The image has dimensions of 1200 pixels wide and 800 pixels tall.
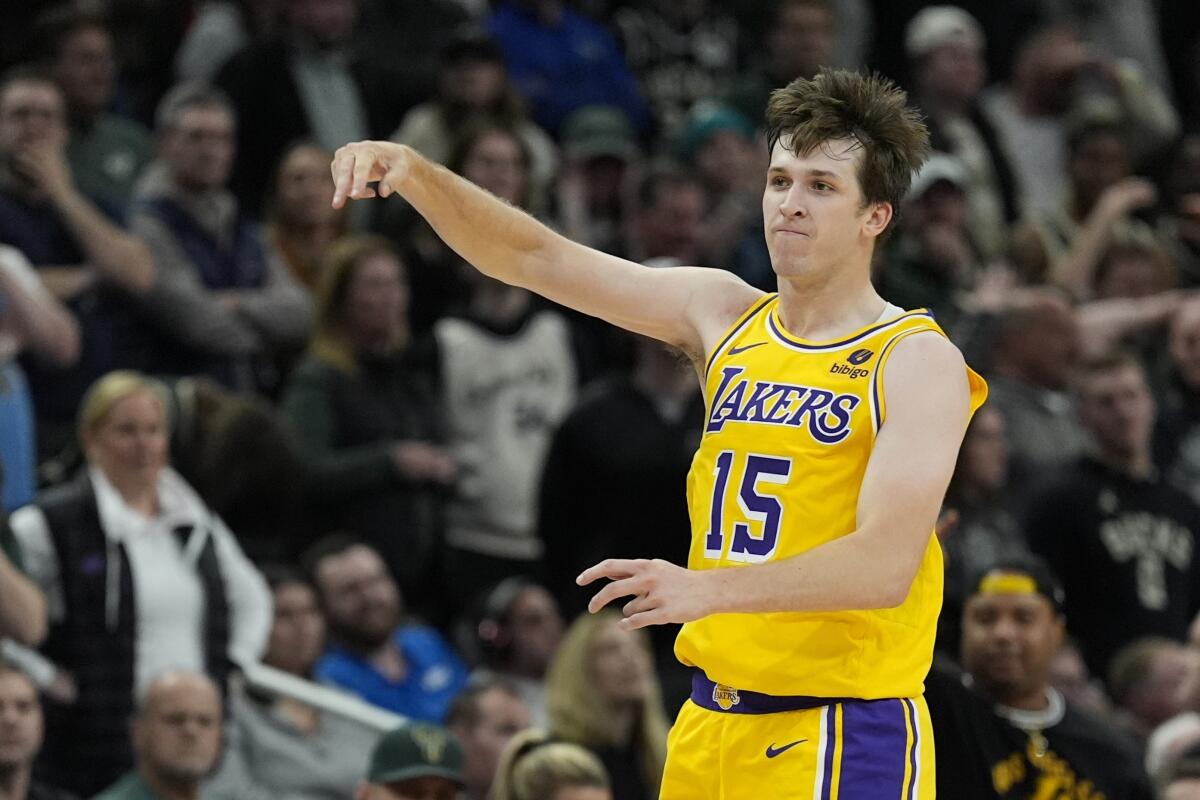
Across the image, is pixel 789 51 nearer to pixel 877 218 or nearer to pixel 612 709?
pixel 612 709

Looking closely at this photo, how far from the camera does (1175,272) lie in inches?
518

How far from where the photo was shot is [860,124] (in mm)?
4992

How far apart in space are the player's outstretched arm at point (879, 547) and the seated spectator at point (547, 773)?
296 centimetres

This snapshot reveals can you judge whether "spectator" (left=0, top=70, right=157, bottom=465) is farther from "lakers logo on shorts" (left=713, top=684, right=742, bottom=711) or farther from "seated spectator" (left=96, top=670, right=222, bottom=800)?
"lakers logo on shorts" (left=713, top=684, right=742, bottom=711)

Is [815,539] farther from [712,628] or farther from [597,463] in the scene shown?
[597,463]

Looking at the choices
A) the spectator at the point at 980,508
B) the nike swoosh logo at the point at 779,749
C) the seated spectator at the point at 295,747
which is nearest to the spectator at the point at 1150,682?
the spectator at the point at 980,508

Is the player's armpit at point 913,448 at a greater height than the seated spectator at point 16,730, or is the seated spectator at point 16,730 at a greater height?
the player's armpit at point 913,448

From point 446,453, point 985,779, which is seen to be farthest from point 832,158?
point 446,453

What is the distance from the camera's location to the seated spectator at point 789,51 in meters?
13.5

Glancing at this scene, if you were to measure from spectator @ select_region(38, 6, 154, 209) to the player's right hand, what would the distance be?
6202 mm

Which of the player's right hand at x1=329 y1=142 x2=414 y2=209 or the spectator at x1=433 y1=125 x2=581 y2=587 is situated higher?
the player's right hand at x1=329 y1=142 x2=414 y2=209

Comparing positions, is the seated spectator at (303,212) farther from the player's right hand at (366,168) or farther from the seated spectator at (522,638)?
the player's right hand at (366,168)

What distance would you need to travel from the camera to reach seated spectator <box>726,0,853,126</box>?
44.2 feet

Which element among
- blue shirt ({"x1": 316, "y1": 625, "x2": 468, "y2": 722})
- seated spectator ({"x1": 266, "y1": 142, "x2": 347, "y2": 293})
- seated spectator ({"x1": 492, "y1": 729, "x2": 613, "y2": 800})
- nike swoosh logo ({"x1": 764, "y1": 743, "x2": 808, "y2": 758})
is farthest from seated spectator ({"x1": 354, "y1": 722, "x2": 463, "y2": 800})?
seated spectator ({"x1": 266, "y1": 142, "x2": 347, "y2": 293})
